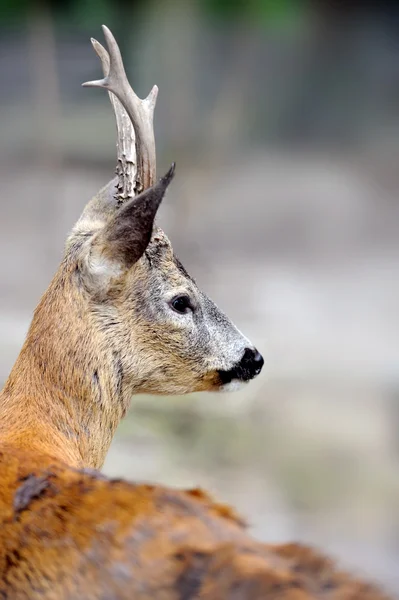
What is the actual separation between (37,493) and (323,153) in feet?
34.7

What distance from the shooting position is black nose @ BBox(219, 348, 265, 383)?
146 inches

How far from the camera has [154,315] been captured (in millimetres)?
3469

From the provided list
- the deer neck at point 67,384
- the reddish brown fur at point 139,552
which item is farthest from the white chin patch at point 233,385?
the reddish brown fur at point 139,552

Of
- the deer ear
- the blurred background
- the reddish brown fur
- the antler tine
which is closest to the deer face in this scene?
the deer ear

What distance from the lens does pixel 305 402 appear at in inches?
310

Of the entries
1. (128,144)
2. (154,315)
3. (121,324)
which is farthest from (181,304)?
(128,144)

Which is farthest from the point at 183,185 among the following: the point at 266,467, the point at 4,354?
the point at 266,467

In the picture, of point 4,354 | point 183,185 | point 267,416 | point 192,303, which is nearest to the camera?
point 192,303

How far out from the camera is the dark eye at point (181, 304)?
3574 millimetres

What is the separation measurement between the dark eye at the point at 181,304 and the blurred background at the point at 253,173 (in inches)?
154

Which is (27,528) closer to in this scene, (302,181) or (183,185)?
(183,185)

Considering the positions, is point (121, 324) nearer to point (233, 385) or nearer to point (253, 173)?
point (233, 385)

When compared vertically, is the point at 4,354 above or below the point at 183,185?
below

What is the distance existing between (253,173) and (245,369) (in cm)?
893
